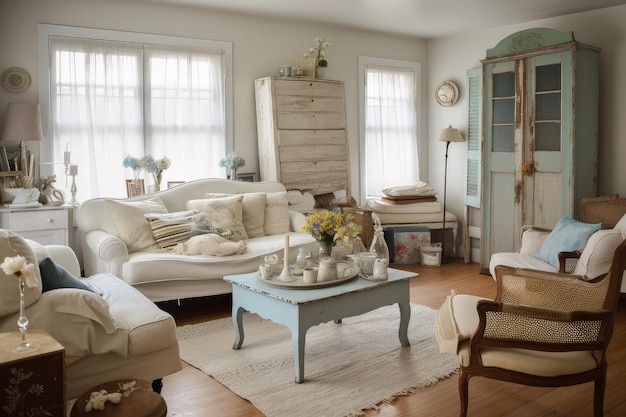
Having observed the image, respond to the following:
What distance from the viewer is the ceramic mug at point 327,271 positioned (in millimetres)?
3438

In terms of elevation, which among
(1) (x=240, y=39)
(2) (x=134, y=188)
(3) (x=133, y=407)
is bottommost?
(3) (x=133, y=407)

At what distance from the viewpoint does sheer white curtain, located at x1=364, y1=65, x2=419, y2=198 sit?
6781mm

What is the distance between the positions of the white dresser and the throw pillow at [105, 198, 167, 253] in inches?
14.5

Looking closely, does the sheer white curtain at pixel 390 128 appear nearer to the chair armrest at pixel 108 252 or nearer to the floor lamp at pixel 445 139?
the floor lamp at pixel 445 139

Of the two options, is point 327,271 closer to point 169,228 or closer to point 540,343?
point 540,343

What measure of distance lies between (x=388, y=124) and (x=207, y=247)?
3365 millimetres

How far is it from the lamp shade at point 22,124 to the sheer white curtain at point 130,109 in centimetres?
34

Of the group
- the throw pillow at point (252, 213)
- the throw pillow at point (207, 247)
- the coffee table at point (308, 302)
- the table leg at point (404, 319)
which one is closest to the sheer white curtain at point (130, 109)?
the throw pillow at point (252, 213)

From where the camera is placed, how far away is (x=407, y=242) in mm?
6340

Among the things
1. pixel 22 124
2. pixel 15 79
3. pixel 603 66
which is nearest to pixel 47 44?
pixel 15 79

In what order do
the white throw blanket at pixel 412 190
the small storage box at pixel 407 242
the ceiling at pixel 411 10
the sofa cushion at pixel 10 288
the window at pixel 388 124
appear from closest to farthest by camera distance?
the sofa cushion at pixel 10 288
the ceiling at pixel 411 10
the small storage box at pixel 407 242
the white throw blanket at pixel 412 190
the window at pixel 388 124

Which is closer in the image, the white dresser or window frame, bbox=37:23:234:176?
the white dresser

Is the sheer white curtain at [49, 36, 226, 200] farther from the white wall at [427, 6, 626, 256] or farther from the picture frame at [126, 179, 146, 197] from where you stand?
the white wall at [427, 6, 626, 256]

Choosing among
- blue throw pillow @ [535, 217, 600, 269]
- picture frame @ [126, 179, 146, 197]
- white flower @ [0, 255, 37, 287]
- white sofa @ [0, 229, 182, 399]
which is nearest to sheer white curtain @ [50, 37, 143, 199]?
picture frame @ [126, 179, 146, 197]
